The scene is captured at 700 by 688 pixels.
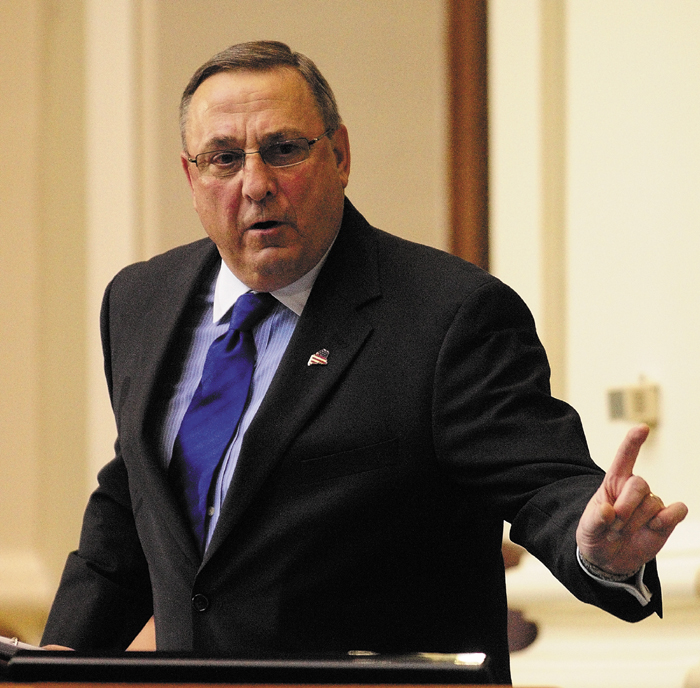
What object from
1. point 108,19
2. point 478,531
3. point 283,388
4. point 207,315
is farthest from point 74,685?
point 108,19

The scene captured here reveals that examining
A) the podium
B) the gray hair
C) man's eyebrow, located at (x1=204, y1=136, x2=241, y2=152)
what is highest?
the gray hair

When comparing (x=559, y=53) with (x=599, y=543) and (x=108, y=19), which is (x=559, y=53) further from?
(x=599, y=543)

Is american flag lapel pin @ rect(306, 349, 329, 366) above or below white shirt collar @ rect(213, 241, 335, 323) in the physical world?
below

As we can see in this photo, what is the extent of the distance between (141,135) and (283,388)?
7.92 ft

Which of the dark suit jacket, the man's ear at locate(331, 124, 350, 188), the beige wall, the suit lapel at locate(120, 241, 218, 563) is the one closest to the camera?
the dark suit jacket

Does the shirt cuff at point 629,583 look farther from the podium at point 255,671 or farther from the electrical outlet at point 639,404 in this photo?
the electrical outlet at point 639,404

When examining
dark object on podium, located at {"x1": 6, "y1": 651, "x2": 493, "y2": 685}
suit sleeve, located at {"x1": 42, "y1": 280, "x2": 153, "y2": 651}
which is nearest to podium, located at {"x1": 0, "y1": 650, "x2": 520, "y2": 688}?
dark object on podium, located at {"x1": 6, "y1": 651, "x2": 493, "y2": 685}

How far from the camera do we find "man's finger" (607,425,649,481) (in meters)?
1.36

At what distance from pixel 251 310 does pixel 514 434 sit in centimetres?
51

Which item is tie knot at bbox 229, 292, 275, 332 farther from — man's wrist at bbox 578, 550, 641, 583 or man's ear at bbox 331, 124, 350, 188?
man's wrist at bbox 578, 550, 641, 583

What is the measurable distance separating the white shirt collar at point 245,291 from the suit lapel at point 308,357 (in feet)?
0.10

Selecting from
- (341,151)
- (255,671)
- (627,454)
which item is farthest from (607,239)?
(255,671)

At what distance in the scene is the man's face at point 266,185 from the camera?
6.12ft

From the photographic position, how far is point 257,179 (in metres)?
1.85
